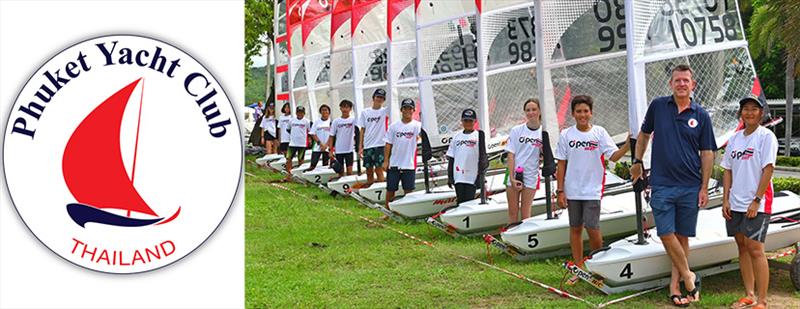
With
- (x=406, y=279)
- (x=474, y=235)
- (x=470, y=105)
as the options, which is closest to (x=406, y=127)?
(x=470, y=105)

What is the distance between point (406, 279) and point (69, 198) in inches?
189

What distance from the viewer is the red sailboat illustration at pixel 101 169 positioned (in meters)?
2.71

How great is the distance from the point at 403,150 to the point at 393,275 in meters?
4.01

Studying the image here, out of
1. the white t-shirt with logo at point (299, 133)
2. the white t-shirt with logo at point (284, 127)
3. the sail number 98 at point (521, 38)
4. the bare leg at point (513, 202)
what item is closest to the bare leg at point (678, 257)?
the bare leg at point (513, 202)

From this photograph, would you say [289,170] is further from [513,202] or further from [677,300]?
[677,300]

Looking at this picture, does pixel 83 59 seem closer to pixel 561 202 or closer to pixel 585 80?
pixel 561 202

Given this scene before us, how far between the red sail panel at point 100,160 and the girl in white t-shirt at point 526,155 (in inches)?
237

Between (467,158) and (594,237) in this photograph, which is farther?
(467,158)

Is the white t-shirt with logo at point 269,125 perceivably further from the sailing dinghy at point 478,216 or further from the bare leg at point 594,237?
the bare leg at point 594,237

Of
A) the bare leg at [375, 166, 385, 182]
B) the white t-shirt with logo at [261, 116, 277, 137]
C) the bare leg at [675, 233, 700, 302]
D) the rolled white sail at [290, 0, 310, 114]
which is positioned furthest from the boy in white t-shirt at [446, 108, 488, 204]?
the white t-shirt with logo at [261, 116, 277, 137]

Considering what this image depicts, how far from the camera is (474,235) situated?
31.4 ft

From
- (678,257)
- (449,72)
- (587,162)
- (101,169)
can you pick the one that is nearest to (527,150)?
(587,162)

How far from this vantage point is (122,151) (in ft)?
9.09

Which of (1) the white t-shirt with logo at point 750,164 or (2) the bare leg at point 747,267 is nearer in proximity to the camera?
(1) the white t-shirt with logo at point 750,164
